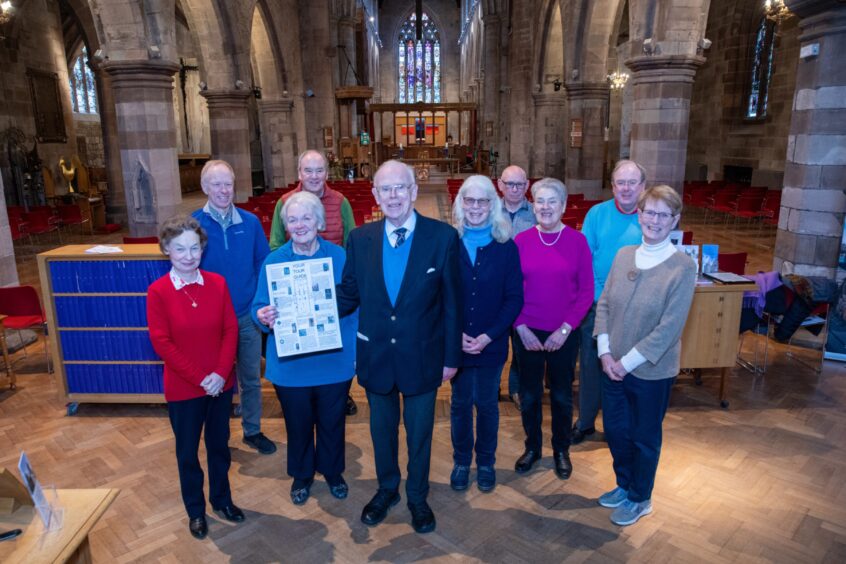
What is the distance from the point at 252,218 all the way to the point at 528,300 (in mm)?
1955

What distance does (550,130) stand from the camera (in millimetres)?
18344

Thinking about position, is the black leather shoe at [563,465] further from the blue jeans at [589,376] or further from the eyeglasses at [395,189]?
the eyeglasses at [395,189]

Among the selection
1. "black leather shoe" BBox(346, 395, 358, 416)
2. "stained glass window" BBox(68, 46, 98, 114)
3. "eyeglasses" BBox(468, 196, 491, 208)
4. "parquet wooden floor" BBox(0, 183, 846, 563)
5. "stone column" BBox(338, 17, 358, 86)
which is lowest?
"parquet wooden floor" BBox(0, 183, 846, 563)

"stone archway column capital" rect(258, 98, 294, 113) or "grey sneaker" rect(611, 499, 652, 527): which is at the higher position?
"stone archway column capital" rect(258, 98, 294, 113)

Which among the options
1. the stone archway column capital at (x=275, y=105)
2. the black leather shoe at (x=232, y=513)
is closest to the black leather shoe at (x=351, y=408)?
the black leather shoe at (x=232, y=513)

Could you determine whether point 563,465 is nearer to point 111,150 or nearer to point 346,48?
point 111,150

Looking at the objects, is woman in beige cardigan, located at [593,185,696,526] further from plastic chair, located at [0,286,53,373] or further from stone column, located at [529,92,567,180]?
stone column, located at [529,92,567,180]

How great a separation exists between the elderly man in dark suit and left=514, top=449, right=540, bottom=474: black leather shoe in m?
1.09

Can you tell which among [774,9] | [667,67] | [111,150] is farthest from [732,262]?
[111,150]

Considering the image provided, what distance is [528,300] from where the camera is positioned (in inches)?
142

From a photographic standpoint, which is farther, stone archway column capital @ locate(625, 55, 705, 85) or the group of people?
stone archway column capital @ locate(625, 55, 705, 85)

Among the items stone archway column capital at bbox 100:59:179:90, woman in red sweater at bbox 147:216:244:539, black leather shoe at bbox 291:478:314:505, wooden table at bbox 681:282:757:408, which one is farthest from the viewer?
stone archway column capital at bbox 100:59:179:90

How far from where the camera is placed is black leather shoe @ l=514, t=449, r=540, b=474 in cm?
392

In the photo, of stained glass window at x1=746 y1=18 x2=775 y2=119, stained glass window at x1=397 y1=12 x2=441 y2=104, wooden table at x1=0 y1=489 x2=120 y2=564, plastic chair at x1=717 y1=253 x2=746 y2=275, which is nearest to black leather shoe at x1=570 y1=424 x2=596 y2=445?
plastic chair at x1=717 y1=253 x2=746 y2=275
